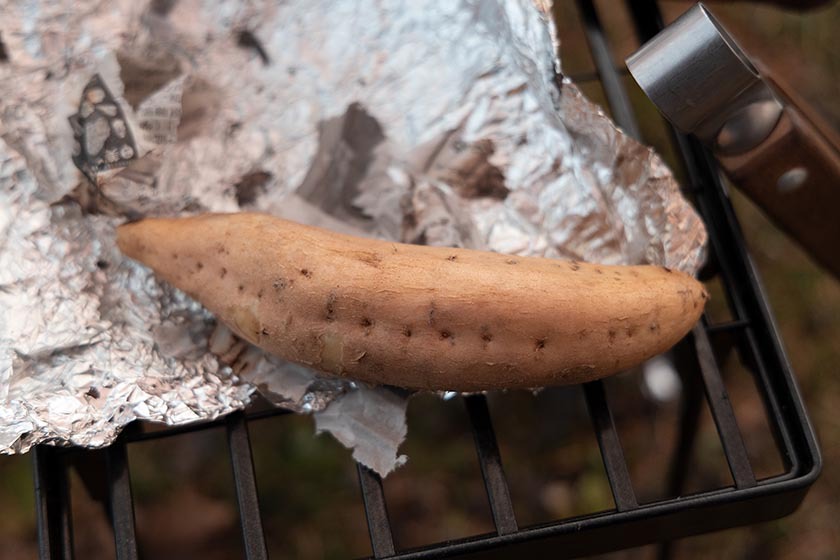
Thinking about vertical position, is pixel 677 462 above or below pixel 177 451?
below

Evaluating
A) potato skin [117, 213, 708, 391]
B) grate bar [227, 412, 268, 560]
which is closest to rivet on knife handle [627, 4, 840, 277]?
potato skin [117, 213, 708, 391]

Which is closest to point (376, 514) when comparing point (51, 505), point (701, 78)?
point (51, 505)

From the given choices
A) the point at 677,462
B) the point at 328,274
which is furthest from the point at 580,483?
the point at 328,274

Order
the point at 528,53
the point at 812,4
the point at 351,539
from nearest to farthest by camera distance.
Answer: the point at 528,53
the point at 812,4
the point at 351,539

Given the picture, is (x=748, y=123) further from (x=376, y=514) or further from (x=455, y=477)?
(x=455, y=477)

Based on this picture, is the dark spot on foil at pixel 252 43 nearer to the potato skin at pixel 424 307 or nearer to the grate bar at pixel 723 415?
the potato skin at pixel 424 307

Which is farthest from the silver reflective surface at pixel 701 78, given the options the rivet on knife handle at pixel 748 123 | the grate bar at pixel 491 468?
the grate bar at pixel 491 468

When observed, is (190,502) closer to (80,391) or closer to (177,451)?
(177,451)
